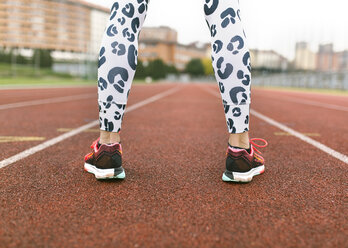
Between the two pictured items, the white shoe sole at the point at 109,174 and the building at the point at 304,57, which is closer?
the white shoe sole at the point at 109,174

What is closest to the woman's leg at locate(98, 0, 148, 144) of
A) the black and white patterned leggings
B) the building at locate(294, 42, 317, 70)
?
the black and white patterned leggings

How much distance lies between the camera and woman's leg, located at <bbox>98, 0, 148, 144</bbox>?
1702 millimetres

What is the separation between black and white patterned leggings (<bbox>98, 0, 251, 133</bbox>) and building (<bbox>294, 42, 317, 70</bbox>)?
1376 inches

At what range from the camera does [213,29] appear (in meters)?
1.74

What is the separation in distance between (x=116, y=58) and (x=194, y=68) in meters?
126

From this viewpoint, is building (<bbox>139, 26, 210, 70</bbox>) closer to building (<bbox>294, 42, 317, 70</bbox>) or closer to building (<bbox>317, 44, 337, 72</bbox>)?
building (<bbox>294, 42, 317, 70</bbox>)

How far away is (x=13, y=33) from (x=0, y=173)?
92.9 meters

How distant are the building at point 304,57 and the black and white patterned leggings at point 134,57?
34.9m

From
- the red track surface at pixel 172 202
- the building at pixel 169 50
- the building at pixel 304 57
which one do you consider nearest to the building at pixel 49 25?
the building at pixel 169 50

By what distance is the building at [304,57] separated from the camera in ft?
114

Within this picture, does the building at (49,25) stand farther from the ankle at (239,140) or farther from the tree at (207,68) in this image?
the ankle at (239,140)

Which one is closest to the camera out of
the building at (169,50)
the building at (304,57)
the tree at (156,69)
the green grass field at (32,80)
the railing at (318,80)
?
the green grass field at (32,80)

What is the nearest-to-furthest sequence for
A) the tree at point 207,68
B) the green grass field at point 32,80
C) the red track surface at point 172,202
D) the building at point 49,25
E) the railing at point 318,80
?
the red track surface at point 172,202, the green grass field at point 32,80, the railing at point 318,80, the building at point 49,25, the tree at point 207,68

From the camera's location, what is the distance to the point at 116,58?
5.60ft
